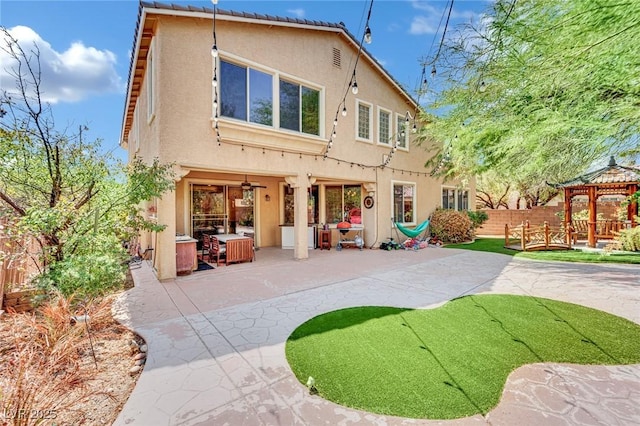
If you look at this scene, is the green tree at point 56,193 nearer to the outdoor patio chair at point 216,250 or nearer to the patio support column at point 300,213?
the outdoor patio chair at point 216,250

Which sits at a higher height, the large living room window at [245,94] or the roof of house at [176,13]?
the roof of house at [176,13]

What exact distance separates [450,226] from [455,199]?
3.47m

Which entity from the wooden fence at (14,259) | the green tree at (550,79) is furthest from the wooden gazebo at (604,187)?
the wooden fence at (14,259)

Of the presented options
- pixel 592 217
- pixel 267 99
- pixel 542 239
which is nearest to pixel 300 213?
pixel 267 99

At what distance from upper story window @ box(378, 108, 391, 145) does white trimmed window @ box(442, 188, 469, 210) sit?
571cm

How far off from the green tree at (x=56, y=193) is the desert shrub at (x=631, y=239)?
51.7 ft

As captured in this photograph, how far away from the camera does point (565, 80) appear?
479cm

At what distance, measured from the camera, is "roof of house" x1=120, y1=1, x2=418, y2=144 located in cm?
673

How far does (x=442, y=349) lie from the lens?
3689 mm

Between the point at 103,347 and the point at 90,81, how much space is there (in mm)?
16507

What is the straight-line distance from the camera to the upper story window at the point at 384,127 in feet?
41.3

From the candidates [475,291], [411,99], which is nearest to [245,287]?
[475,291]

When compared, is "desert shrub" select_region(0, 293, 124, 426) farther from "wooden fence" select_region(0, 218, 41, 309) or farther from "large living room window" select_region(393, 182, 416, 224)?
"large living room window" select_region(393, 182, 416, 224)

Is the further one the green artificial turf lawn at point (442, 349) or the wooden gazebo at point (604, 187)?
the wooden gazebo at point (604, 187)
